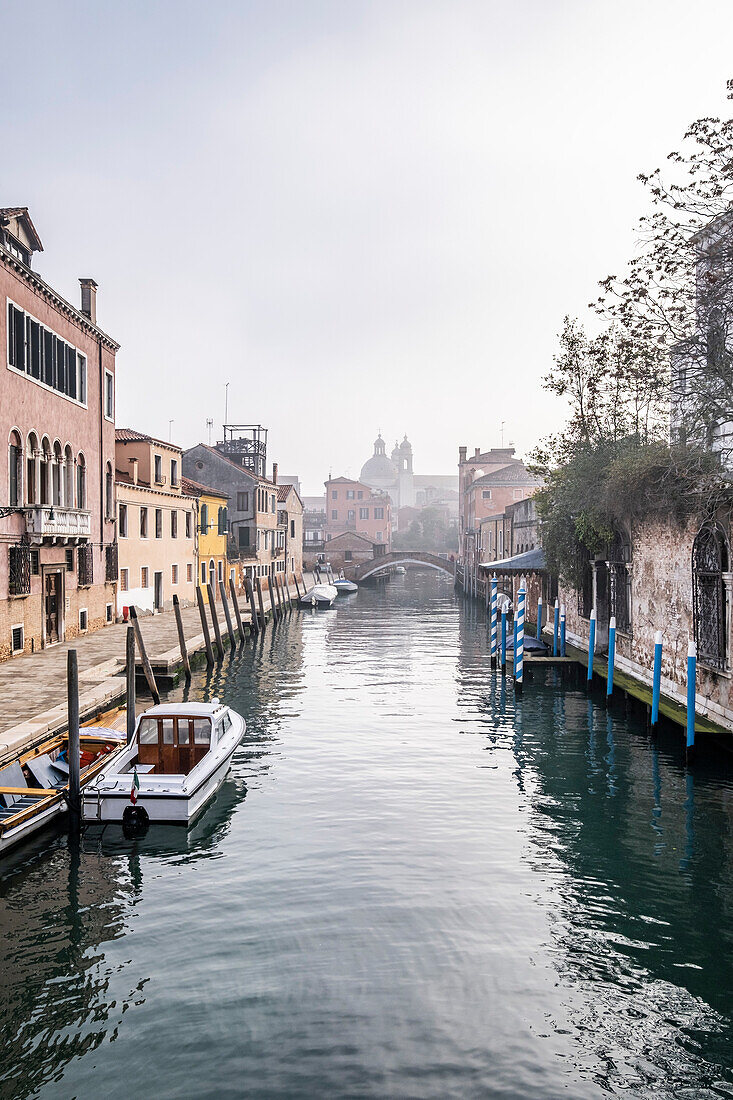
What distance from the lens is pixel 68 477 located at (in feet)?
78.1

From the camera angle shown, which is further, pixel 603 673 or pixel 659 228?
pixel 603 673

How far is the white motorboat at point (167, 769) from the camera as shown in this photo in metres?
11.0

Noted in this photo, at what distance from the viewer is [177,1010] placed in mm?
6887

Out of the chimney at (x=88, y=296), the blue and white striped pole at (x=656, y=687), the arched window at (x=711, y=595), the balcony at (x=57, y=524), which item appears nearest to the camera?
the arched window at (x=711, y=595)

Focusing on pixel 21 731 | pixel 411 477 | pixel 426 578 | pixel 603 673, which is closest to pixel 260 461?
pixel 426 578

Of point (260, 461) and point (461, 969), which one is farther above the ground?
point (260, 461)

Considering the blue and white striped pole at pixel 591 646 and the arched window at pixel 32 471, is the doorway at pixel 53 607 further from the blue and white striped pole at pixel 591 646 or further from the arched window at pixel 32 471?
the blue and white striped pole at pixel 591 646

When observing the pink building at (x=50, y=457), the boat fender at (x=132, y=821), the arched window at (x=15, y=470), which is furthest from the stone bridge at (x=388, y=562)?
the boat fender at (x=132, y=821)

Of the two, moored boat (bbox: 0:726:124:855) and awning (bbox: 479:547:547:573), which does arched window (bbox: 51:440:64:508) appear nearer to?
moored boat (bbox: 0:726:124:855)

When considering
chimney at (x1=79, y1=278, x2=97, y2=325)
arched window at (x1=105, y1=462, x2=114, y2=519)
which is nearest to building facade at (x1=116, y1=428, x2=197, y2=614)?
arched window at (x1=105, y1=462, x2=114, y2=519)

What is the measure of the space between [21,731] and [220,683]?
1007cm

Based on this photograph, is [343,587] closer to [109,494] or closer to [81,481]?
[109,494]

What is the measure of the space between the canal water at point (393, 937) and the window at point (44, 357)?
1158cm

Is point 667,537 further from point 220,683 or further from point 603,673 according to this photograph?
point 220,683
